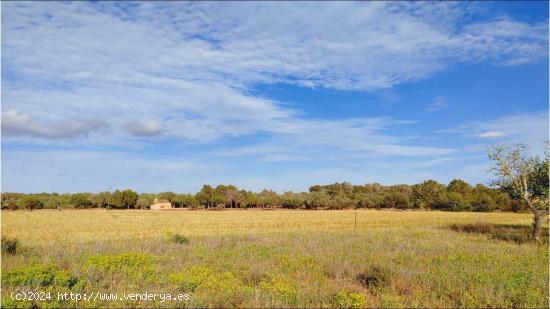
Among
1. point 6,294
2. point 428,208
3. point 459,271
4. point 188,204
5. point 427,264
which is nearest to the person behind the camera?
point 6,294

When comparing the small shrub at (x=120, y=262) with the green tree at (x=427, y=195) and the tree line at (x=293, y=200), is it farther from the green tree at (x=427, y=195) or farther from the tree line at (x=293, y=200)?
the green tree at (x=427, y=195)

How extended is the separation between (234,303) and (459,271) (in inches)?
313

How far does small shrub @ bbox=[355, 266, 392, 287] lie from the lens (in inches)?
415

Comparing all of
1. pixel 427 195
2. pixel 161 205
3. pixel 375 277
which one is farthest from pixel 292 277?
pixel 161 205

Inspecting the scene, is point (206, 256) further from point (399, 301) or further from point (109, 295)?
point (399, 301)

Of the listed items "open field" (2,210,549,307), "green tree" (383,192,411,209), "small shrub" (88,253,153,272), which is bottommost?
"open field" (2,210,549,307)

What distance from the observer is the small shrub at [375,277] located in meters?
10.5

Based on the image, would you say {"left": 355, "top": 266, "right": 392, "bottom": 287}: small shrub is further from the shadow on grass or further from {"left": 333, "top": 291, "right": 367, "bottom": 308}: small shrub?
the shadow on grass

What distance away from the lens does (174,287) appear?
31.1 feet

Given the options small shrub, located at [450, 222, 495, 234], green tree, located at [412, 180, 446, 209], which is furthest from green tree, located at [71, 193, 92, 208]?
small shrub, located at [450, 222, 495, 234]

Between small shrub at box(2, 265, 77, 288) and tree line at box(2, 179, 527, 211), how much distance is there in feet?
333

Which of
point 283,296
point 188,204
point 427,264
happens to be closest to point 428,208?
point 188,204

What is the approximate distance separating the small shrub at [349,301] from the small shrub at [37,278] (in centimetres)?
661

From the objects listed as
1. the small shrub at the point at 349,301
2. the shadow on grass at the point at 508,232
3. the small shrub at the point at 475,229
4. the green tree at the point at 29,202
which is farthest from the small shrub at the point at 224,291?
the green tree at the point at 29,202
